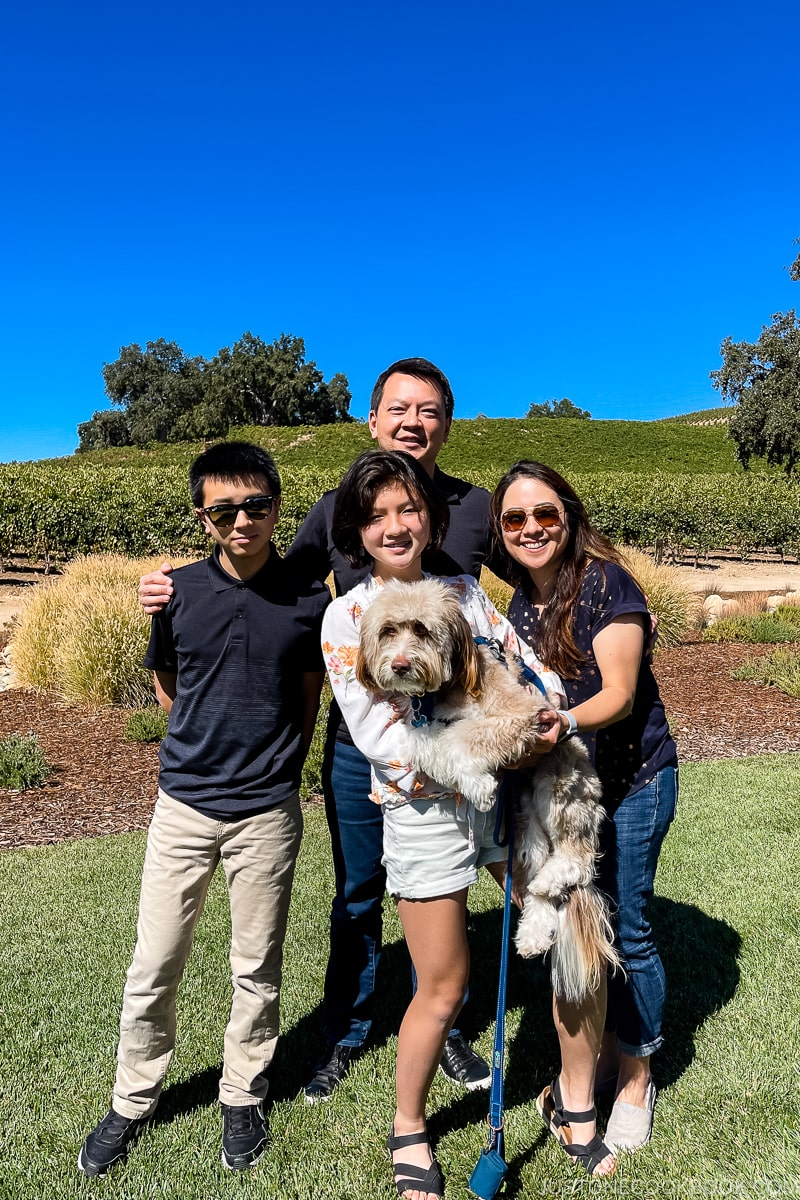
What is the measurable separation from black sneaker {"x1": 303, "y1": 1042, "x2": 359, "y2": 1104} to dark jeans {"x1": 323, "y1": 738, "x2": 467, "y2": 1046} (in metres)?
0.04

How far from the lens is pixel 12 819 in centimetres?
658

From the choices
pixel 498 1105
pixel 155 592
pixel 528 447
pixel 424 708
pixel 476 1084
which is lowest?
pixel 476 1084

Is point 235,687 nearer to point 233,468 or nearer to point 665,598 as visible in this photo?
point 233,468

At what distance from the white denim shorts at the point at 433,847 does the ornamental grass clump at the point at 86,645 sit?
7.97 metres

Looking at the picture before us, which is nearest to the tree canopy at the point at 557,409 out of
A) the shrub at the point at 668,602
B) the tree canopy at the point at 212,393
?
the tree canopy at the point at 212,393

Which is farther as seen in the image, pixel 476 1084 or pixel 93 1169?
pixel 476 1084

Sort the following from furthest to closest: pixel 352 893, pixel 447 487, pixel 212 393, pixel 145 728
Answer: pixel 212 393
pixel 145 728
pixel 447 487
pixel 352 893

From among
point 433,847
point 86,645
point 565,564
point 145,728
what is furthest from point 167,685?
point 86,645

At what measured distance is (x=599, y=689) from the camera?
275 cm

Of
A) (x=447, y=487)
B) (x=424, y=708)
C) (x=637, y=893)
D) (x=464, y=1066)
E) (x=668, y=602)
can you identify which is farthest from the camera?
(x=668, y=602)

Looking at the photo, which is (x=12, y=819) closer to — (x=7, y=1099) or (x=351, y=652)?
(x=7, y=1099)

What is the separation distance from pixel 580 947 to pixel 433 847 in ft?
1.83

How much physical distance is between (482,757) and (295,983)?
8.26 feet

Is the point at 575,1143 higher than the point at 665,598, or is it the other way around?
the point at 665,598
